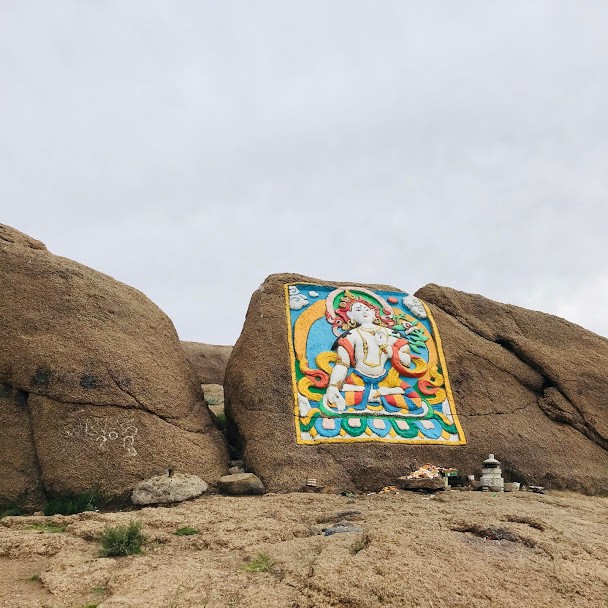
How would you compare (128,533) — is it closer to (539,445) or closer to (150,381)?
(150,381)

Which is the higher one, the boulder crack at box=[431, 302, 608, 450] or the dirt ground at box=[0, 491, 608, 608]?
the boulder crack at box=[431, 302, 608, 450]

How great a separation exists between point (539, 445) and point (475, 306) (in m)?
3.41

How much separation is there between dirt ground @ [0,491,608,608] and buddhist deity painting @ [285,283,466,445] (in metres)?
2.88

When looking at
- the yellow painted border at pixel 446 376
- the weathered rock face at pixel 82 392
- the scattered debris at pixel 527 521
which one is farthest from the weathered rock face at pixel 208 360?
the scattered debris at pixel 527 521

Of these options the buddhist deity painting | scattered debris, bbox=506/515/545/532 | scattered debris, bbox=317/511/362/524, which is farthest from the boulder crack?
scattered debris, bbox=317/511/362/524

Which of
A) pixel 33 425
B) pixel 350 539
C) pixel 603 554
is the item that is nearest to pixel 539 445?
pixel 603 554

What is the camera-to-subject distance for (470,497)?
24.5 ft

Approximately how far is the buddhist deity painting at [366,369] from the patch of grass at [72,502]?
3018 mm

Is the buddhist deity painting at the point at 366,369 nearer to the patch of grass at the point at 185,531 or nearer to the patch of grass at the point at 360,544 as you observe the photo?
the patch of grass at the point at 185,531

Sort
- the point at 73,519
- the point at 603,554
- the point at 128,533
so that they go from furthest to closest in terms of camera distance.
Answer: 1. the point at 73,519
2. the point at 128,533
3. the point at 603,554

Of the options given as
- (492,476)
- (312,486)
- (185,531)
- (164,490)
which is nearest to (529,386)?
(492,476)

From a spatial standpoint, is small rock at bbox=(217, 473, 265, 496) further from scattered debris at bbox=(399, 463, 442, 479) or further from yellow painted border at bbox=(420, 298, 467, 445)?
yellow painted border at bbox=(420, 298, 467, 445)

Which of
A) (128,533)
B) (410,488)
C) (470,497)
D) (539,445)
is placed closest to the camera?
(128,533)

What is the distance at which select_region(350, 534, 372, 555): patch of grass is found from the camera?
4.38 m
